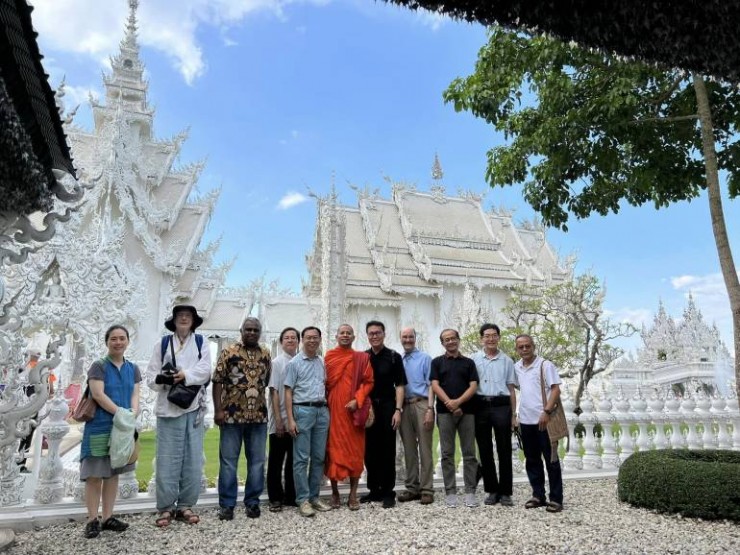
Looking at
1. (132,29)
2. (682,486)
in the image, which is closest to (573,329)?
(682,486)

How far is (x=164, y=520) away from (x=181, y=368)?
1.16 m

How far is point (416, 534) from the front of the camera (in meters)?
4.02

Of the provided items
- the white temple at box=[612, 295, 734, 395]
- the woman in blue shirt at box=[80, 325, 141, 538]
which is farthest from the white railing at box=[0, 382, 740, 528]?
the white temple at box=[612, 295, 734, 395]

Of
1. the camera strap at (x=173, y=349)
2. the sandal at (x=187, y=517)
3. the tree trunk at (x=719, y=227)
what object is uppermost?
the tree trunk at (x=719, y=227)

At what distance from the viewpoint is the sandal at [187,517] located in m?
4.30

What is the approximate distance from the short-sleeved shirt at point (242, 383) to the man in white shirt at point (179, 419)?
0.59ft

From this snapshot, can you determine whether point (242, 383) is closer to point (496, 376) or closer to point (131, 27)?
point (496, 376)

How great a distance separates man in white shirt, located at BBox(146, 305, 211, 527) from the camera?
4293 millimetres

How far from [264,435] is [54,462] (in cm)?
177

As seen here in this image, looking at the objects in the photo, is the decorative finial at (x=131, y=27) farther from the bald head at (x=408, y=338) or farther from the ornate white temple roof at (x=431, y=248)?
the bald head at (x=408, y=338)

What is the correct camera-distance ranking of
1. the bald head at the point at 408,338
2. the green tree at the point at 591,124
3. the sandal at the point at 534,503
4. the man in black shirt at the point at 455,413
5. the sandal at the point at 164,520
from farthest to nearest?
the green tree at the point at 591,124, the bald head at the point at 408,338, the man in black shirt at the point at 455,413, the sandal at the point at 534,503, the sandal at the point at 164,520

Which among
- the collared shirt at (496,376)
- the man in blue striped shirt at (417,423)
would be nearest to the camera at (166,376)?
the man in blue striped shirt at (417,423)

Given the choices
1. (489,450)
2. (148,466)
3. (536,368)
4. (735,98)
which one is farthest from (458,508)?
(735,98)

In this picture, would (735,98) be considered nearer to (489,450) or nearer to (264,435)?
(489,450)
